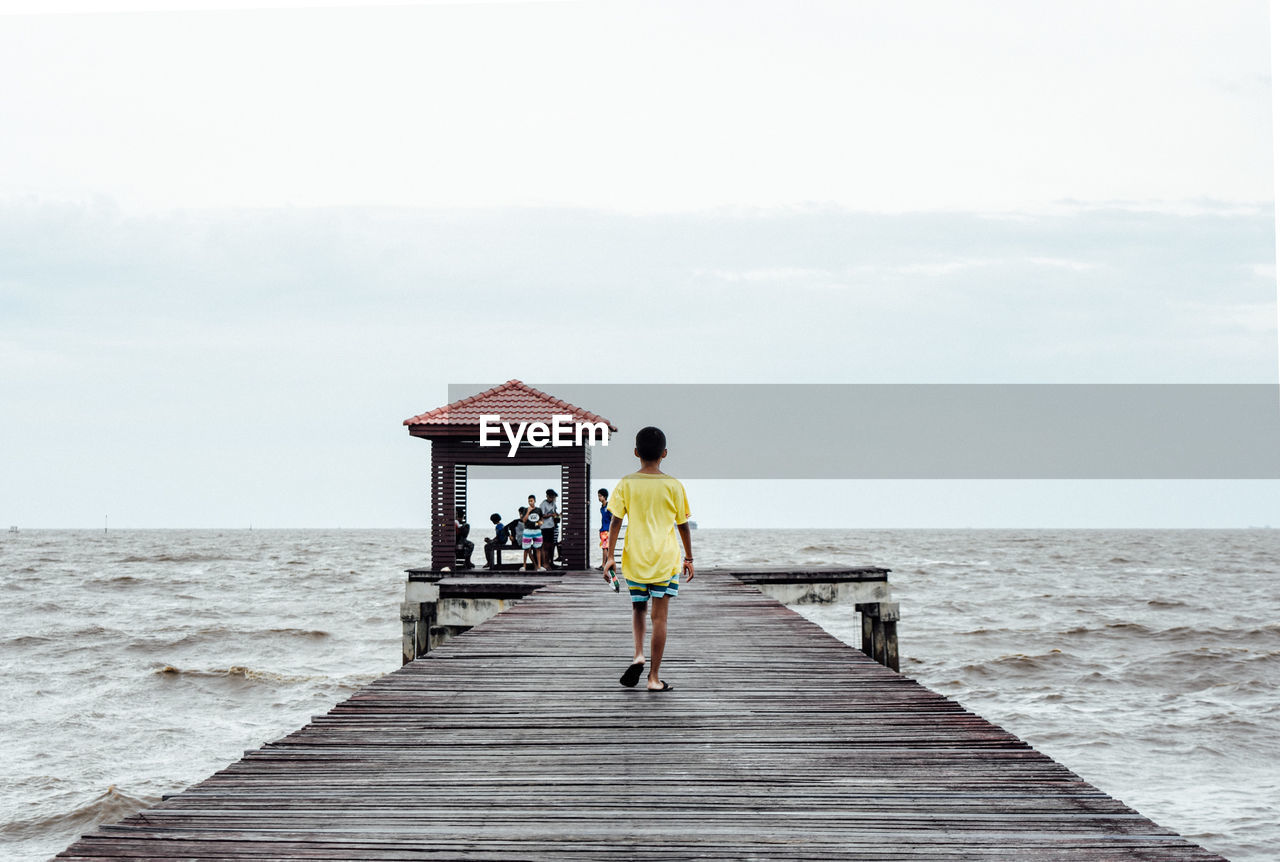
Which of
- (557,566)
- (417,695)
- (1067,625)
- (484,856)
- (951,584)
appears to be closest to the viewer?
(484,856)

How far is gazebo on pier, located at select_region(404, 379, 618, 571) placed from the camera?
21.3m

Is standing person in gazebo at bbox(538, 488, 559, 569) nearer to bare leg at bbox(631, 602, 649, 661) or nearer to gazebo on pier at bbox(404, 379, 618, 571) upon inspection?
gazebo on pier at bbox(404, 379, 618, 571)

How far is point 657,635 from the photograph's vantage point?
25.4ft

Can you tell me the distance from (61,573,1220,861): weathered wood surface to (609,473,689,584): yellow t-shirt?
966mm

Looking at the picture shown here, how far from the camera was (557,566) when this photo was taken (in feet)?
71.4

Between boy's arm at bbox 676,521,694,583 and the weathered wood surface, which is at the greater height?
boy's arm at bbox 676,521,694,583

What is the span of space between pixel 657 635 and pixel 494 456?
46.2ft

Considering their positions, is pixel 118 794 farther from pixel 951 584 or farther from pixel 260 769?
pixel 951 584

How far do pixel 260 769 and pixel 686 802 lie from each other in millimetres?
2374

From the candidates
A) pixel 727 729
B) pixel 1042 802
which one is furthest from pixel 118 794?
pixel 1042 802

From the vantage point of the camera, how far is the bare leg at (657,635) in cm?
759

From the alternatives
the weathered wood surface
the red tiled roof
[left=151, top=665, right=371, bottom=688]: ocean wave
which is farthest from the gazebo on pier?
the weathered wood surface

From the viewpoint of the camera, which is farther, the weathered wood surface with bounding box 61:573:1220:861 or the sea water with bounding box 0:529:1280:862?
the sea water with bounding box 0:529:1280:862

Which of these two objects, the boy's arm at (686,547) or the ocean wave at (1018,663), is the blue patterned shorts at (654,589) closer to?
the boy's arm at (686,547)
